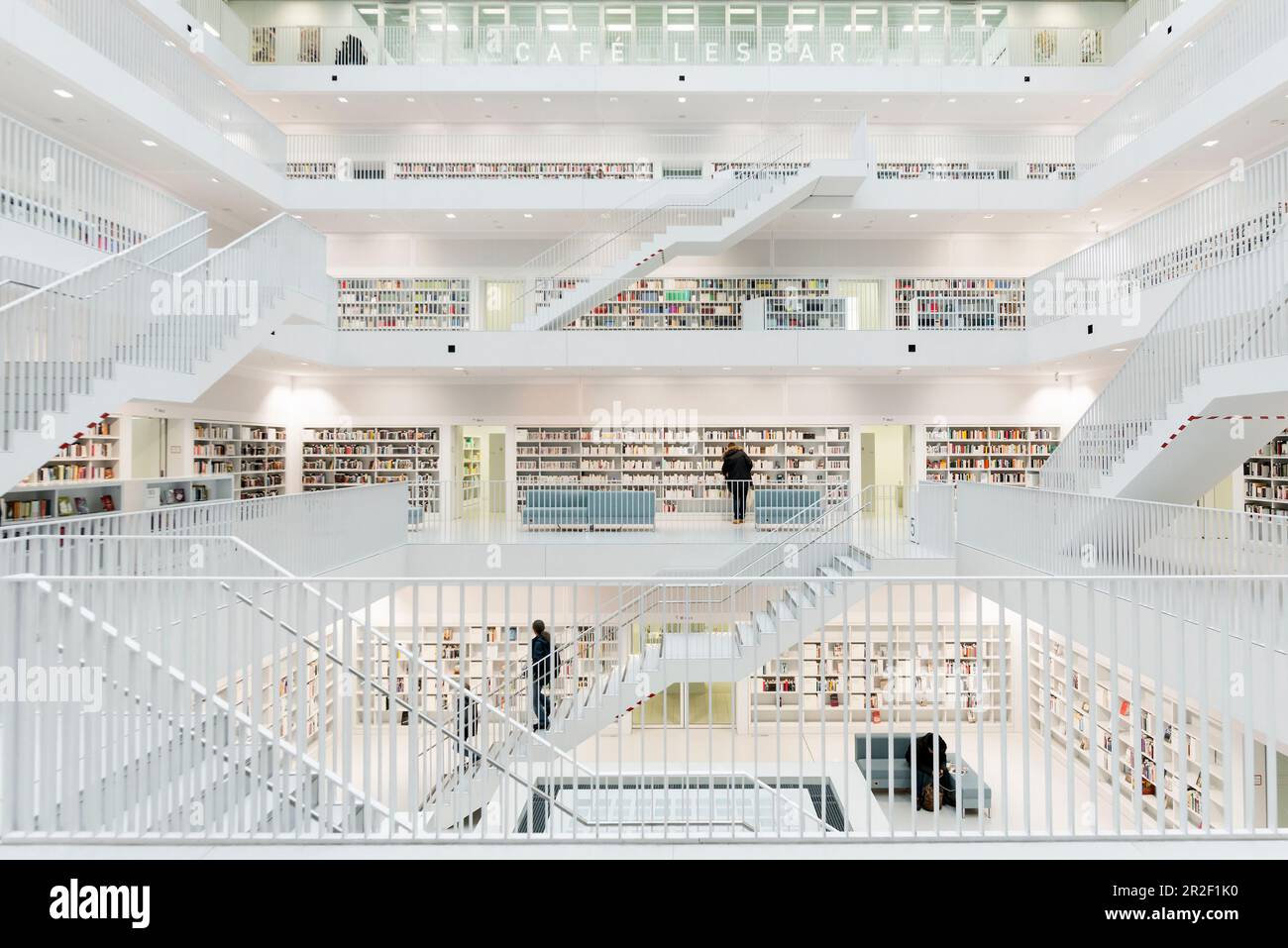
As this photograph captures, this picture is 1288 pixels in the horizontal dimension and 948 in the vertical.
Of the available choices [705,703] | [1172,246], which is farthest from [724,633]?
[1172,246]

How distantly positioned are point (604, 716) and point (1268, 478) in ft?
35.7

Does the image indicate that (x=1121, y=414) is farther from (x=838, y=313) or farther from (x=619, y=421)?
(x=619, y=421)

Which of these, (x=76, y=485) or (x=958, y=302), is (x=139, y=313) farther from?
(x=958, y=302)

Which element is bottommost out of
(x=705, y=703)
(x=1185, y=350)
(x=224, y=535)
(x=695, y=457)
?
(x=705, y=703)

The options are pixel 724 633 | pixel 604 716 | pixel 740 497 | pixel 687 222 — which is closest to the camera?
pixel 604 716

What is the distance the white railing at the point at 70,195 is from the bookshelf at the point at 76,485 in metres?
2.22

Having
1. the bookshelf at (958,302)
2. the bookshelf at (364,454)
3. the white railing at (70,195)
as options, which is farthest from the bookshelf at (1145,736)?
the bookshelf at (364,454)

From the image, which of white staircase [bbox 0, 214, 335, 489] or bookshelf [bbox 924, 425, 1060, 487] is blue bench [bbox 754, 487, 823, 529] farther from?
white staircase [bbox 0, 214, 335, 489]

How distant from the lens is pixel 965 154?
58.2ft

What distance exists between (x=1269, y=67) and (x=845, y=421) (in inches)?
339

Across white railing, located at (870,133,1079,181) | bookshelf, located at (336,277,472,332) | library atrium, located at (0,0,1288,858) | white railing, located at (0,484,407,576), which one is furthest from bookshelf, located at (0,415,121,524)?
white railing, located at (870,133,1079,181)

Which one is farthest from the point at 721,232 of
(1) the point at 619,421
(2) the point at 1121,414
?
(2) the point at 1121,414
